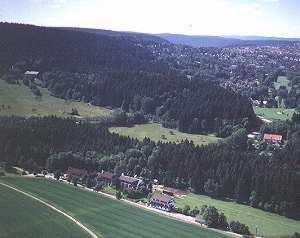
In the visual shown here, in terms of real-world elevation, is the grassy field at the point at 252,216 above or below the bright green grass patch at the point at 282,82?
below

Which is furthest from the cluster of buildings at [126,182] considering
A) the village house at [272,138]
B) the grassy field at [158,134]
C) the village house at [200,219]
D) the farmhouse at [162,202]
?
the village house at [272,138]

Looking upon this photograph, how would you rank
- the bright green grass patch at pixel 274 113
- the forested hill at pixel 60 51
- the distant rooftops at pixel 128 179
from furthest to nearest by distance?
the forested hill at pixel 60 51 < the bright green grass patch at pixel 274 113 < the distant rooftops at pixel 128 179

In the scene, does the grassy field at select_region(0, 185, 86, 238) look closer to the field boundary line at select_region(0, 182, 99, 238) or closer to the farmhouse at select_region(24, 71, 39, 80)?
the field boundary line at select_region(0, 182, 99, 238)

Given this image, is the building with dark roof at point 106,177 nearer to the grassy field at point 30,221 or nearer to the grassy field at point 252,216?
the grassy field at point 252,216

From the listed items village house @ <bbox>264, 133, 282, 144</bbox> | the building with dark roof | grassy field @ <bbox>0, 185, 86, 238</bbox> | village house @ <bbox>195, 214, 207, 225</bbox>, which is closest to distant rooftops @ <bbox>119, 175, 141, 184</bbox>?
the building with dark roof

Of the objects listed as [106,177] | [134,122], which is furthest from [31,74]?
[106,177]

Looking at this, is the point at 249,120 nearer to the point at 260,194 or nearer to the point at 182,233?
the point at 260,194
